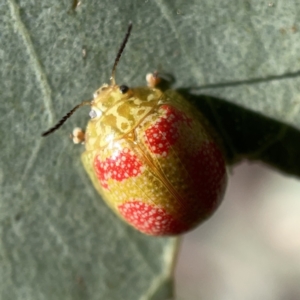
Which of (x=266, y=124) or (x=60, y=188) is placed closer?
(x=266, y=124)

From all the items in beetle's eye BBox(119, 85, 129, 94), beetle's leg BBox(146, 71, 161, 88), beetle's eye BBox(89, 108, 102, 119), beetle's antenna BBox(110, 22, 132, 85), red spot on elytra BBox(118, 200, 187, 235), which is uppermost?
beetle's antenna BBox(110, 22, 132, 85)

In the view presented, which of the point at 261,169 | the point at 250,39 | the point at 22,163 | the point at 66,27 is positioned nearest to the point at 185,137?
the point at 250,39

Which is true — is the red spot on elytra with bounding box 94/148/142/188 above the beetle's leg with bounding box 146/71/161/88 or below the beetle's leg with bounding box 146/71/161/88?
below

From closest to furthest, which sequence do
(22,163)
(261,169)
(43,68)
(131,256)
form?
1. (43,68)
2. (22,163)
3. (131,256)
4. (261,169)

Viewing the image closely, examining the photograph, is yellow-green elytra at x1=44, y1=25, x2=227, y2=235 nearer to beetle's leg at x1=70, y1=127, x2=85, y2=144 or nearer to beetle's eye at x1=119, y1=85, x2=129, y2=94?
beetle's eye at x1=119, y1=85, x2=129, y2=94

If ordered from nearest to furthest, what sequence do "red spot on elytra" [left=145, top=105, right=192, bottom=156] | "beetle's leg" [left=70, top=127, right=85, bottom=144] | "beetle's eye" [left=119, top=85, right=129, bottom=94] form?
1. "red spot on elytra" [left=145, top=105, right=192, bottom=156]
2. "beetle's eye" [left=119, top=85, right=129, bottom=94]
3. "beetle's leg" [left=70, top=127, right=85, bottom=144]

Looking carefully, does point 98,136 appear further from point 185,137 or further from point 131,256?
point 131,256

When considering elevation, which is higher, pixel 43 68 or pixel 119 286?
pixel 43 68

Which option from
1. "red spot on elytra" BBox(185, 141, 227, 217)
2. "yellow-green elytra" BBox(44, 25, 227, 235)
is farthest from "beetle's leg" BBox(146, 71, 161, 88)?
"red spot on elytra" BBox(185, 141, 227, 217)
